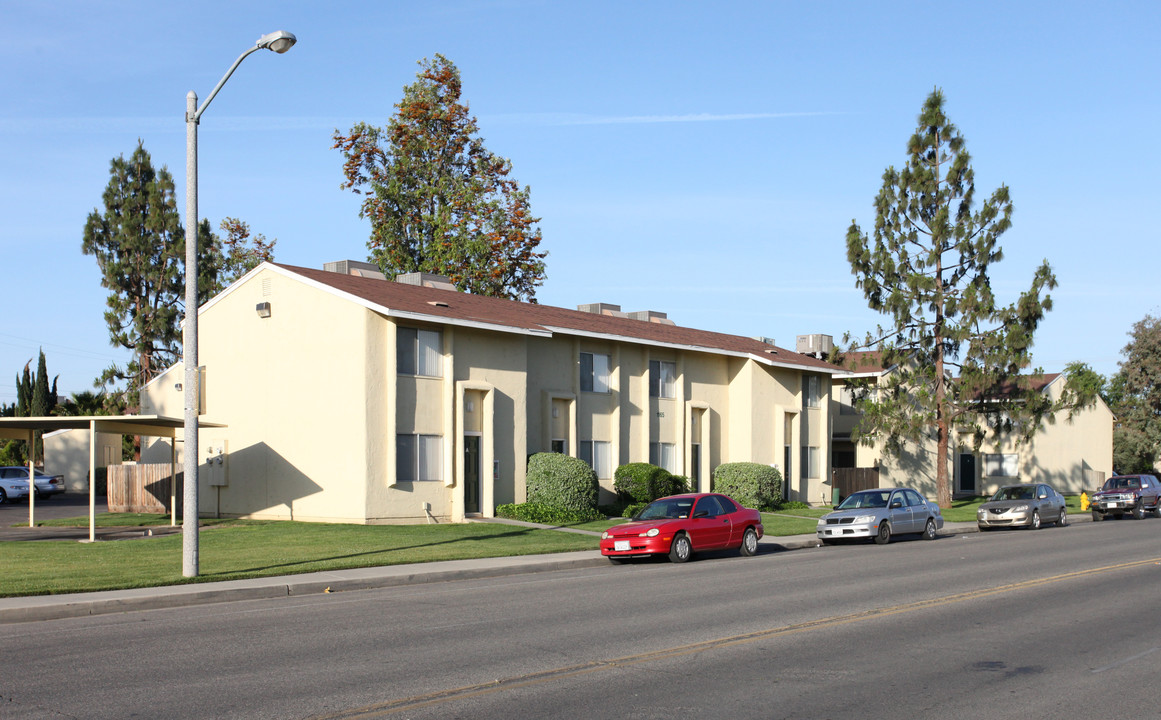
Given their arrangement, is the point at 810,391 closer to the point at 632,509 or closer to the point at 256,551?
the point at 632,509

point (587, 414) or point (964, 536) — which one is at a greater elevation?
point (587, 414)

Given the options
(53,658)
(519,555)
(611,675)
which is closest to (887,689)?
(611,675)

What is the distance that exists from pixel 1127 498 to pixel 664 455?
1762 cm

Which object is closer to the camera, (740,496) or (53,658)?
(53,658)

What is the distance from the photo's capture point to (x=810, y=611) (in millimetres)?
13453

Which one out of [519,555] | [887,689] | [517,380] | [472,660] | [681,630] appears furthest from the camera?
[517,380]

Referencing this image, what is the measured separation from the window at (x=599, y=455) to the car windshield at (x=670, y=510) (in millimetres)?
12349

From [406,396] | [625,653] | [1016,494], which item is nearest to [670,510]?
[406,396]

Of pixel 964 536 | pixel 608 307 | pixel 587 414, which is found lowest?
pixel 964 536

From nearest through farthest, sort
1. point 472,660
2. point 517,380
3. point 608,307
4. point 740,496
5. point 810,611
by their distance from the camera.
Answer: point 472,660
point 810,611
point 517,380
point 740,496
point 608,307

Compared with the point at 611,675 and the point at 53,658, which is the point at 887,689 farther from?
the point at 53,658

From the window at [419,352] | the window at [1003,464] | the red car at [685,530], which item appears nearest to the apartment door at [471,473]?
the window at [419,352]

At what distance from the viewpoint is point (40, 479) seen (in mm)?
46750

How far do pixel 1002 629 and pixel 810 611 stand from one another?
2365mm
